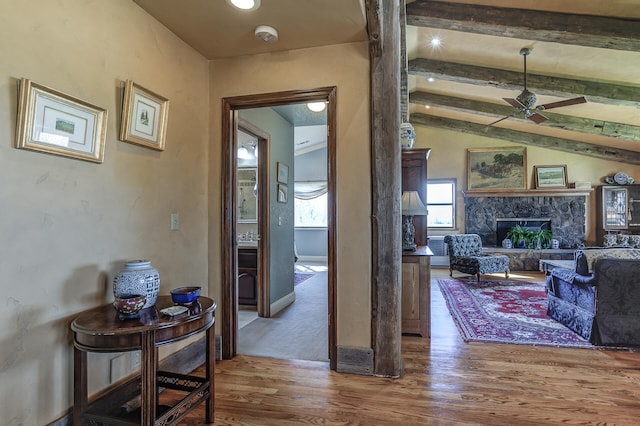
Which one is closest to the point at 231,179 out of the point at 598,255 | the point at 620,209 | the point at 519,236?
the point at 598,255

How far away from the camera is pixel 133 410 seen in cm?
190

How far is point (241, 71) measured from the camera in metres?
2.69

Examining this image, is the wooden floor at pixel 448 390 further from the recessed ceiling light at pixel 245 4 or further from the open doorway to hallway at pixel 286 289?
the recessed ceiling light at pixel 245 4

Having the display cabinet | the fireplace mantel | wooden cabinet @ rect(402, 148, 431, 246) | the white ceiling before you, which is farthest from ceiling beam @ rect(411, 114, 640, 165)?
wooden cabinet @ rect(402, 148, 431, 246)

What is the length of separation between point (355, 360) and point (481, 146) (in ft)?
22.8

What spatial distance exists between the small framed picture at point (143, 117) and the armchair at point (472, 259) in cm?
526

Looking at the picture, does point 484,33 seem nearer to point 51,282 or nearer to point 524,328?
point 524,328

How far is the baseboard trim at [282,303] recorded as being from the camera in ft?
13.3

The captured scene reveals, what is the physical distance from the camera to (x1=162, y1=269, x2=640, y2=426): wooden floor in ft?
6.18

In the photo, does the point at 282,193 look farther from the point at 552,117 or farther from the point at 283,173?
the point at 552,117

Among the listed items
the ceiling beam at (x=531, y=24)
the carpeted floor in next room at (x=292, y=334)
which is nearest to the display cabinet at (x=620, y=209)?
the ceiling beam at (x=531, y=24)

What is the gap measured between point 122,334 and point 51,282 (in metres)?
0.47

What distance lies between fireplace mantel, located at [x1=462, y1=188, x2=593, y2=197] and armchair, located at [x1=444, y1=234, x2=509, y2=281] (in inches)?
64.9

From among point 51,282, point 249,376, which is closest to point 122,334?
point 51,282
